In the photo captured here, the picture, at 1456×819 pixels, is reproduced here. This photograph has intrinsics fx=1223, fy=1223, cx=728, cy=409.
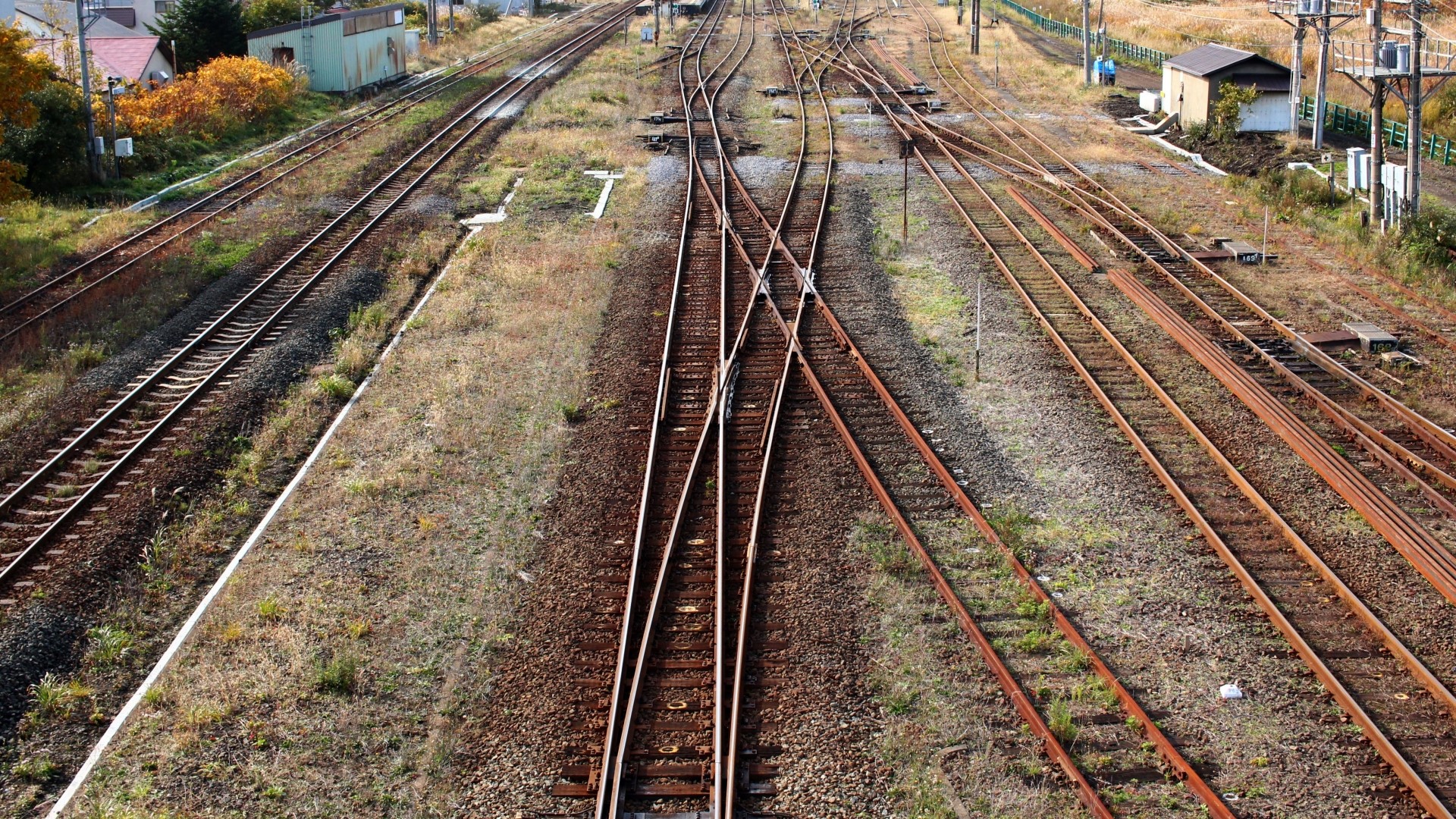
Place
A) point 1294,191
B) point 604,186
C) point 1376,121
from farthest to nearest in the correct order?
point 604,186, point 1294,191, point 1376,121

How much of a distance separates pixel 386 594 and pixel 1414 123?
57.5 feet

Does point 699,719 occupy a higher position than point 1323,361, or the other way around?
point 1323,361

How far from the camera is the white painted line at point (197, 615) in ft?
26.1

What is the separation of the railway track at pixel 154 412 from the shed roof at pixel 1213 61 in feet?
60.8

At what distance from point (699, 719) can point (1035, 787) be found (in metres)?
2.27

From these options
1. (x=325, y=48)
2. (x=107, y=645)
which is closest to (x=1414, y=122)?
(x=107, y=645)

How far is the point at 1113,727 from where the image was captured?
8.29m

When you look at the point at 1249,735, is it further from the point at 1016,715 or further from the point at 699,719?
the point at 699,719

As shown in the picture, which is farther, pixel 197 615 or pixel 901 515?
pixel 901 515

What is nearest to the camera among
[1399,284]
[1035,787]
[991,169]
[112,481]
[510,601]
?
[1035,787]

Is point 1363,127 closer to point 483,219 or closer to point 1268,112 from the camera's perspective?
point 1268,112

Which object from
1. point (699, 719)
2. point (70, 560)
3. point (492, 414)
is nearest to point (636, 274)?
point (492, 414)

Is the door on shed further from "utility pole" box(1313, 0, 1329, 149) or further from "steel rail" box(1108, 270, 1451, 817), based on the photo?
"steel rail" box(1108, 270, 1451, 817)

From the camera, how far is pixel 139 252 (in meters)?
20.3
